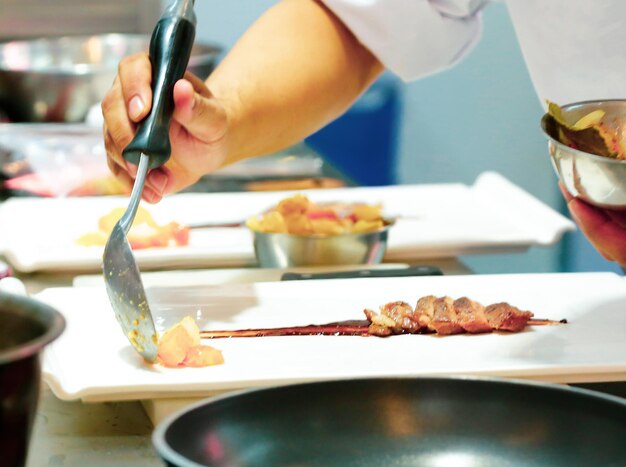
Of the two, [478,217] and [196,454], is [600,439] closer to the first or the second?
[196,454]

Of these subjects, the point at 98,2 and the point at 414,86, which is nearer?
the point at 98,2

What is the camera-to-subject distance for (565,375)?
1014 mm

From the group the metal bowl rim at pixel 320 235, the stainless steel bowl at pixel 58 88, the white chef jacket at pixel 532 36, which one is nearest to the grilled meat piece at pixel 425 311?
the metal bowl rim at pixel 320 235

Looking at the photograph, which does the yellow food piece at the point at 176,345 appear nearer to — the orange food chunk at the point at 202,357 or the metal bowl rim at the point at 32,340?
the orange food chunk at the point at 202,357

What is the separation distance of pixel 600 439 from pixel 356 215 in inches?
34.9

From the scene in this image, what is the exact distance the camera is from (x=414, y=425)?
728 millimetres

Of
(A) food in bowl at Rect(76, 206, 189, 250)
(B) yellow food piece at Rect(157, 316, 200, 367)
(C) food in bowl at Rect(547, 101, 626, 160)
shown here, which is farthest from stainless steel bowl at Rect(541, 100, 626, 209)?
(A) food in bowl at Rect(76, 206, 189, 250)

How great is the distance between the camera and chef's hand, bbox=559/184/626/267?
1036 mm

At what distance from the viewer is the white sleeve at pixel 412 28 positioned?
1581 mm

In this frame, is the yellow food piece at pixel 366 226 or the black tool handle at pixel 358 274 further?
the yellow food piece at pixel 366 226

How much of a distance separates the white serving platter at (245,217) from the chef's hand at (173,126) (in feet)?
0.53

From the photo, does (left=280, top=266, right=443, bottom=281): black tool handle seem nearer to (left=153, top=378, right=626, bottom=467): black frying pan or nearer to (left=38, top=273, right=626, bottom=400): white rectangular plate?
(left=38, top=273, right=626, bottom=400): white rectangular plate

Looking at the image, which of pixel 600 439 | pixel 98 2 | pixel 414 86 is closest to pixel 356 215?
pixel 600 439

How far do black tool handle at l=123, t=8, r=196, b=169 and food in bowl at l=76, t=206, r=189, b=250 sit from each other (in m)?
0.36
